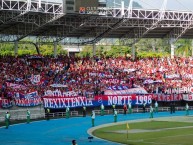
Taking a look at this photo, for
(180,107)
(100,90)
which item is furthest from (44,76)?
(180,107)

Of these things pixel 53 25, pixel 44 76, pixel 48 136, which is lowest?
pixel 48 136

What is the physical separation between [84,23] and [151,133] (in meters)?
28.2

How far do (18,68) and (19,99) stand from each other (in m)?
11.4

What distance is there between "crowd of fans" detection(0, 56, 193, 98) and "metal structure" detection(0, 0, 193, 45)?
12.1ft

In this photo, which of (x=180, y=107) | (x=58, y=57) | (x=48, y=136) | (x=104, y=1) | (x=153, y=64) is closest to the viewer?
(x=48, y=136)

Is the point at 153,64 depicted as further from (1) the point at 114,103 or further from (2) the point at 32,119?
(2) the point at 32,119

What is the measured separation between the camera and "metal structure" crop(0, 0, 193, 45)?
55.2m

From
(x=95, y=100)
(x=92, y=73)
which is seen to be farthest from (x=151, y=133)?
(x=92, y=73)

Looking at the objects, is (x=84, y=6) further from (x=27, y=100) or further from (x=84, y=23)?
(x=27, y=100)

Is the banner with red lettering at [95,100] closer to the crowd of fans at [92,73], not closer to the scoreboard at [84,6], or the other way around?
the crowd of fans at [92,73]

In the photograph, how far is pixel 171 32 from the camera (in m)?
72.8

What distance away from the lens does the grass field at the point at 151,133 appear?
1215 inches

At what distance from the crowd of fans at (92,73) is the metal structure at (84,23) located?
145 inches

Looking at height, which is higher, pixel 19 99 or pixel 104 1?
pixel 104 1
